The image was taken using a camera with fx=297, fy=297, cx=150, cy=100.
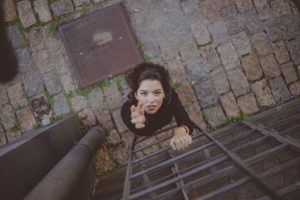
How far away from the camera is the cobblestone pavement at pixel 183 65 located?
16.0 feet

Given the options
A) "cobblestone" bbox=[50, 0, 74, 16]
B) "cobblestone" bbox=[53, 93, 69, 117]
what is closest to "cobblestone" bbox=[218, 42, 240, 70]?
"cobblestone" bbox=[50, 0, 74, 16]

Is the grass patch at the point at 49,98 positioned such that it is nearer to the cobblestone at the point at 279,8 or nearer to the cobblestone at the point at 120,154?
the cobblestone at the point at 120,154

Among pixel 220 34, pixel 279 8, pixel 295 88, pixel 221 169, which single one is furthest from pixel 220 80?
pixel 221 169

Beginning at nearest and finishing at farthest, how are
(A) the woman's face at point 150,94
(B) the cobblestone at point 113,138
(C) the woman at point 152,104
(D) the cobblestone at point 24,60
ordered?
(C) the woman at point 152,104 < (A) the woman's face at point 150,94 < (B) the cobblestone at point 113,138 < (D) the cobblestone at point 24,60

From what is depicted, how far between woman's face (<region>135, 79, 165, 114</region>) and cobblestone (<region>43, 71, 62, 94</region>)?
220 centimetres

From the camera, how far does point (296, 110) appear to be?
4242 millimetres

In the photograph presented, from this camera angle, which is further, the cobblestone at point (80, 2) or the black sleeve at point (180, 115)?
the cobblestone at point (80, 2)

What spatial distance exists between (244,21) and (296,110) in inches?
66.0

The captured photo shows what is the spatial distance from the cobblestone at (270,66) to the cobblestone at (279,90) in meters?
0.09

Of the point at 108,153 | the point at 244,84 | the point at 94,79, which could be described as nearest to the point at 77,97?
the point at 94,79

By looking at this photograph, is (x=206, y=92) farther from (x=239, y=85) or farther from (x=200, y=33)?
(x=200, y=33)

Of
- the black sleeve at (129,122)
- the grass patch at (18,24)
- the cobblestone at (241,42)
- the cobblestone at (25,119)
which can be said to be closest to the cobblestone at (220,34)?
the cobblestone at (241,42)

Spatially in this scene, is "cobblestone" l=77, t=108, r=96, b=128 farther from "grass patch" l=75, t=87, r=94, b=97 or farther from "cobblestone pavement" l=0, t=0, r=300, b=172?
"grass patch" l=75, t=87, r=94, b=97

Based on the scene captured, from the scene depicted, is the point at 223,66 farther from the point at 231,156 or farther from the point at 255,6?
the point at 231,156
